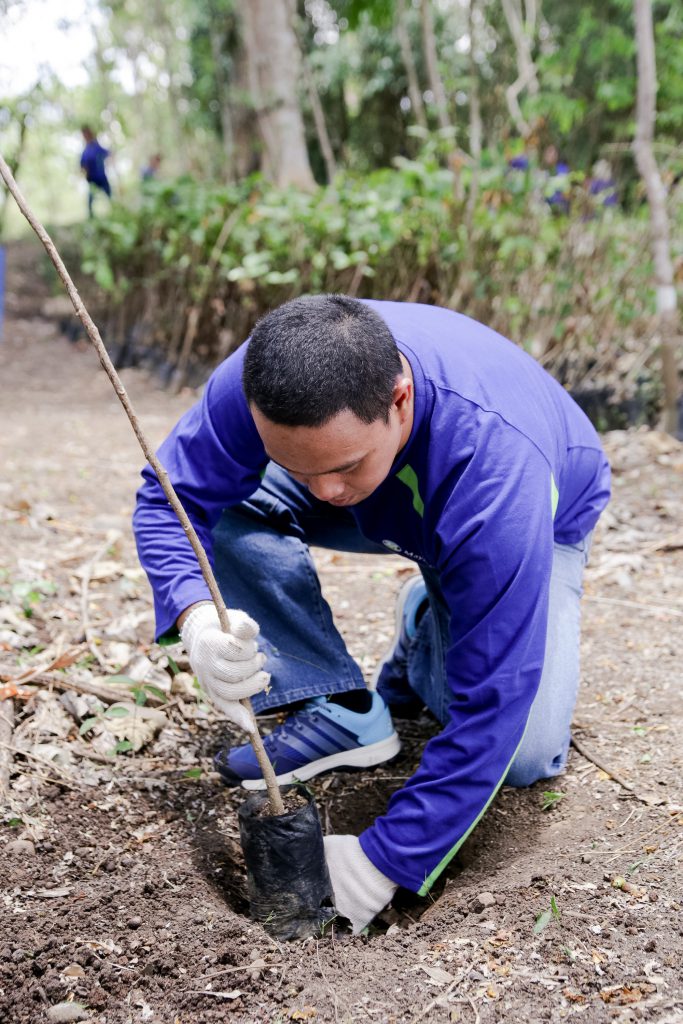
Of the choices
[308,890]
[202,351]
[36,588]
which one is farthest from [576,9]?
[308,890]

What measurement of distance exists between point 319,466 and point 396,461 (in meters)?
0.21

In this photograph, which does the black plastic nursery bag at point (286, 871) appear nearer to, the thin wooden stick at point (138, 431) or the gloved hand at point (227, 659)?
the thin wooden stick at point (138, 431)

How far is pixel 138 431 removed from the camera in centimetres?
134

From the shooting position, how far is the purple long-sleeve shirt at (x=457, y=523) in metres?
1.45

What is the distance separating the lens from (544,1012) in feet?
4.29

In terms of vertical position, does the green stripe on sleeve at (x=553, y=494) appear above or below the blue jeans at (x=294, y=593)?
above

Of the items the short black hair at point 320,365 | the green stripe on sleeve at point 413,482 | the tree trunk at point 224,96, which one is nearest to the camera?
the short black hair at point 320,365

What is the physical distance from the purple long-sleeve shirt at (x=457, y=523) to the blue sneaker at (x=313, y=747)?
1.44ft

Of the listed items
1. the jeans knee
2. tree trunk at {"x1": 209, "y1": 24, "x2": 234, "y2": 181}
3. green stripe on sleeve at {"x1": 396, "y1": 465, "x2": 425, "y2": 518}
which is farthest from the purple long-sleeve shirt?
tree trunk at {"x1": 209, "y1": 24, "x2": 234, "y2": 181}

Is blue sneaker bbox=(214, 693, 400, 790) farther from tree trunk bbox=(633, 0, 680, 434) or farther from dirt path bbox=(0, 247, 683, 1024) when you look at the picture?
tree trunk bbox=(633, 0, 680, 434)

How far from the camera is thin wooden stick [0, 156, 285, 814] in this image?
1.24m

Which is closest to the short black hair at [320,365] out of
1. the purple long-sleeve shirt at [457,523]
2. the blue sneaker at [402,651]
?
the purple long-sleeve shirt at [457,523]

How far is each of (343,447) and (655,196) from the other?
3.53 m

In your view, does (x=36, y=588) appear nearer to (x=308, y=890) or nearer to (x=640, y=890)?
(x=308, y=890)
